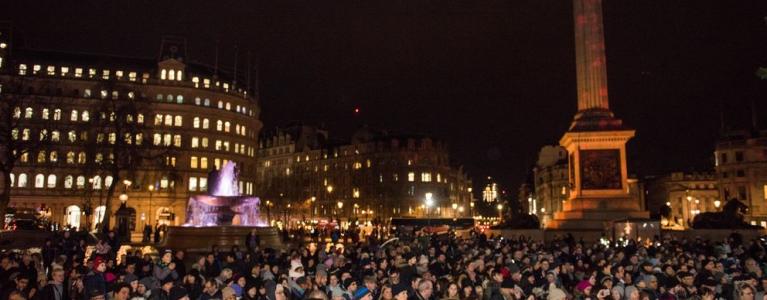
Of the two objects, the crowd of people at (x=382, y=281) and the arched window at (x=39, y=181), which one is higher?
the arched window at (x=39, y=181)

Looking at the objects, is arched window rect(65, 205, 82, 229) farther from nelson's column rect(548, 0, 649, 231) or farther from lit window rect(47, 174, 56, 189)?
nelson's column rect(548, 0, 649, 231)

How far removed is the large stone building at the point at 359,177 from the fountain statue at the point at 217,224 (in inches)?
2706

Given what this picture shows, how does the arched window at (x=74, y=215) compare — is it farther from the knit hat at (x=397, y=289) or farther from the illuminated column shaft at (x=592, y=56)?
the knit hat at (x=397, y=289)

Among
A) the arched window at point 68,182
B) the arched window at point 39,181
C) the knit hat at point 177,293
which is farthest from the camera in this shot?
the arched window at point 68,182

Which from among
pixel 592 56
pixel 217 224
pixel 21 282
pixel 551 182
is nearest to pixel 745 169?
pixel 551 182

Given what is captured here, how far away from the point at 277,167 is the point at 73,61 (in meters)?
53.8

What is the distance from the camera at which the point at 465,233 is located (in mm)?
43219

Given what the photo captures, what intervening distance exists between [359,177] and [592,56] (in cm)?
8110

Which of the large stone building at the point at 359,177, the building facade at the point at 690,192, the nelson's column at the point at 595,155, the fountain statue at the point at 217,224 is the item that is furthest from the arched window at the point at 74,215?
the building facade at the point at 690,192

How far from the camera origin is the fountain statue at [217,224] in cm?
3228

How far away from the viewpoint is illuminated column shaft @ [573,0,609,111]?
127 feet

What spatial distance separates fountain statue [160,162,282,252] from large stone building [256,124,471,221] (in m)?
68.7

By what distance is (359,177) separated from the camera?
384ft

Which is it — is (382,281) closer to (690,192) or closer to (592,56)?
(592,56)
